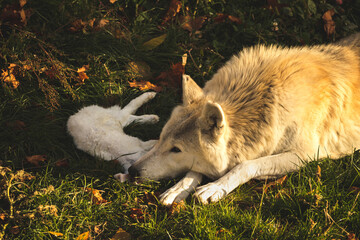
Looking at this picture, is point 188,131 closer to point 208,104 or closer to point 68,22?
point 208,104

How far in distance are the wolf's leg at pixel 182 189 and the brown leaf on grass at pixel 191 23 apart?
2.49m

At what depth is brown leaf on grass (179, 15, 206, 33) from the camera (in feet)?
17.4

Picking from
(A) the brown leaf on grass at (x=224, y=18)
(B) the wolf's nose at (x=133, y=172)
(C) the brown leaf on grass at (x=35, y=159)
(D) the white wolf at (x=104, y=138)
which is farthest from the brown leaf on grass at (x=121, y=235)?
(A) the brown leaf on grass at (x=224, y=18)

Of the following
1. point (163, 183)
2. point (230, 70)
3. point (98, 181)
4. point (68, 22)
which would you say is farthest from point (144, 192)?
point (68, 22)

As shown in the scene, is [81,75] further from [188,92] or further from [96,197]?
[96,197]

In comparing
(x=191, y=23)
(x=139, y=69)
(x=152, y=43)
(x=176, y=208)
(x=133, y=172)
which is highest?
(x=191, y=23)

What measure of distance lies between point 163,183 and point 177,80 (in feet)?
5.72

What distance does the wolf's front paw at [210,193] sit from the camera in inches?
128

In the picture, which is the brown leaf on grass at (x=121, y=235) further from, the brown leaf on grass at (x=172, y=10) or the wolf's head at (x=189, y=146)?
the brown leaf on grass at (x=172, y=10)

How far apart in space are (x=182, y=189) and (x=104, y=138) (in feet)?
3.32

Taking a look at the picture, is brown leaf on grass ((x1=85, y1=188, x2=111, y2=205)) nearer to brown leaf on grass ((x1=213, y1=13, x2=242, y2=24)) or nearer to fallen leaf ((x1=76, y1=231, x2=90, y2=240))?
fallen leaf ((x1=76, y1=231, x2=90, y2=240))

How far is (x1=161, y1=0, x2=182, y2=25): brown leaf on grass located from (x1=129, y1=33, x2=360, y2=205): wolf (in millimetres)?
1877

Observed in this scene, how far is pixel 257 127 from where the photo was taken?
11.5 feet

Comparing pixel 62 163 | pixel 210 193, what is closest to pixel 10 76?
pixel 62 163
